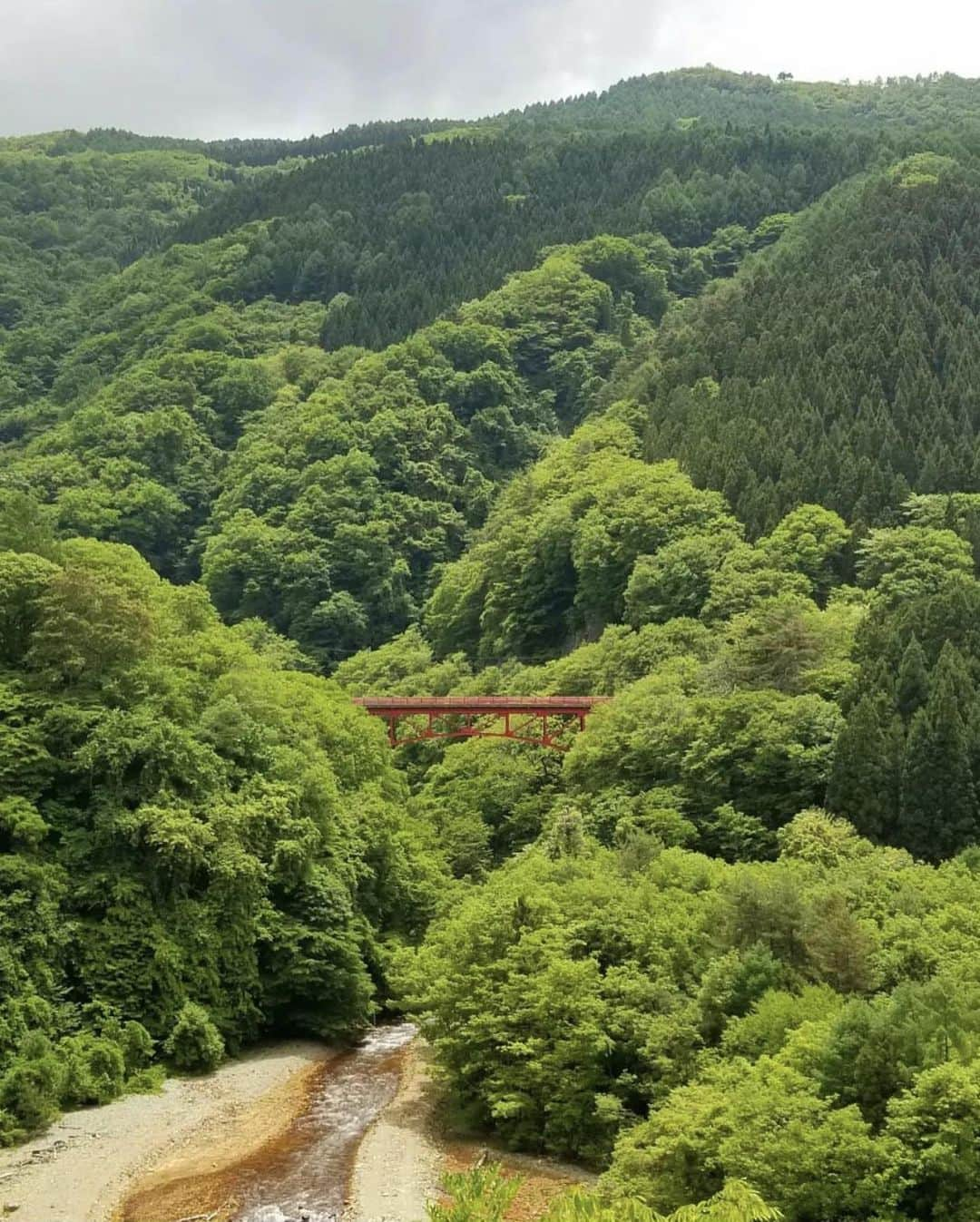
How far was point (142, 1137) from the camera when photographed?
44438 millimetres

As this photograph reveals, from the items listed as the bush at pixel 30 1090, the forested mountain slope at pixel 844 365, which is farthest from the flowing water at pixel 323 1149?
the forested mountain slope at pixel 844 365

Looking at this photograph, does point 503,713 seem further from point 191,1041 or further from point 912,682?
point 191,1041

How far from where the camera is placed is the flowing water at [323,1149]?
3891 cm

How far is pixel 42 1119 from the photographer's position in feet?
146

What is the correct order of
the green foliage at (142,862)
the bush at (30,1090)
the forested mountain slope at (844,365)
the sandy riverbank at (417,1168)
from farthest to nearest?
the forested mountain slope at (844,365) < the green foliage at (142,862) < the bush at (30,1090) < the sandy riverbank at (417,1168)

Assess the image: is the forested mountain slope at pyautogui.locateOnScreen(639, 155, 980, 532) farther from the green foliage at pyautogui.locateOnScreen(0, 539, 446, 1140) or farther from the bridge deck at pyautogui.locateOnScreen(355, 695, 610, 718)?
the green foliage at pyautogui.locateOnScreen(0, 539, 446, 1140)

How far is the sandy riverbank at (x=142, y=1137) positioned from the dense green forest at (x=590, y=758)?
52.5 inches

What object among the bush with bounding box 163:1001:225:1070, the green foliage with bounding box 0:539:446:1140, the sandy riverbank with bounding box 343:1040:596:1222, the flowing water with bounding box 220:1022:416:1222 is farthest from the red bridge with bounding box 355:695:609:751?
the sandy riverbank with bounding box 343:1040:596:1222

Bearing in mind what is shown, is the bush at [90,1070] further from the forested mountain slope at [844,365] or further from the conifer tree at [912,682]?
the forested mountain slope at [844,365]

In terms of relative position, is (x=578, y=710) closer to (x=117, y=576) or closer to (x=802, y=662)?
(x=802, y=662)

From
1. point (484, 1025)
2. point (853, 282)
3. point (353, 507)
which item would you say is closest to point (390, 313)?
point (353, 507)

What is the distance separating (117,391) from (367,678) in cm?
5961

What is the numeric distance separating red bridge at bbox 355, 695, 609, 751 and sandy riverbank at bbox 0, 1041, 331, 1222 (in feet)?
99.5

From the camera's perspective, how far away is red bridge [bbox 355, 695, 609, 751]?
3184 inches
